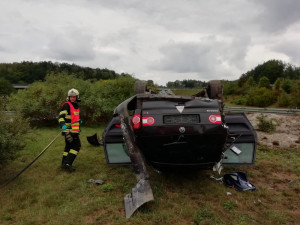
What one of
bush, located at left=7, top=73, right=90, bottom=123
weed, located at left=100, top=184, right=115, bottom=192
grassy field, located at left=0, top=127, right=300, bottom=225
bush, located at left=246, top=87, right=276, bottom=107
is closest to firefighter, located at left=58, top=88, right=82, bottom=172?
grassy field, located at left=0, top=127, right=300, bottom=225

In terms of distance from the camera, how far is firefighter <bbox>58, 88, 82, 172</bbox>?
5875mm

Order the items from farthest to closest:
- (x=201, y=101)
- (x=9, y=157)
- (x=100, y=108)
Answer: (x=100, y=108) < (x=9, y=157) < (x=201, y=101)

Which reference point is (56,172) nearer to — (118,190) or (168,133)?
(118,190)

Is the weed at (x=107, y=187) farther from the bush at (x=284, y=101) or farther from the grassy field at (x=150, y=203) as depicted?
the bush at (x=284, y=101)

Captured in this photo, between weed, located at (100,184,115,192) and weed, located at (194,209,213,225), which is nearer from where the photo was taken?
weed, located at (194,209,213,225)

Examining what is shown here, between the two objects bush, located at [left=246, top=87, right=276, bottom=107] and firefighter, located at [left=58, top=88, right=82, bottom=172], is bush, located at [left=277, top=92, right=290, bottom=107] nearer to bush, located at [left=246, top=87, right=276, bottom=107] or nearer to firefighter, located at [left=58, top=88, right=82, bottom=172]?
bush, located at [left=246, top=87, right=276, bottom=107]

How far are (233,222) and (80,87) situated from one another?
11390 millimetres

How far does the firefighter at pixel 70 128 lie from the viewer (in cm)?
587

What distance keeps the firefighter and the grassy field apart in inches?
11.2

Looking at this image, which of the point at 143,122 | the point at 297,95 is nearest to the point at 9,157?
the point at 143,122

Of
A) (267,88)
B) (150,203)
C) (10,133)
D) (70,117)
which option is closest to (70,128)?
(70,117)

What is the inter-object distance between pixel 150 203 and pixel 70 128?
115 inches

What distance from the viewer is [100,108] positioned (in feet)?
42.7

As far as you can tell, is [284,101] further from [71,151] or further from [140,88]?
[71,151]
